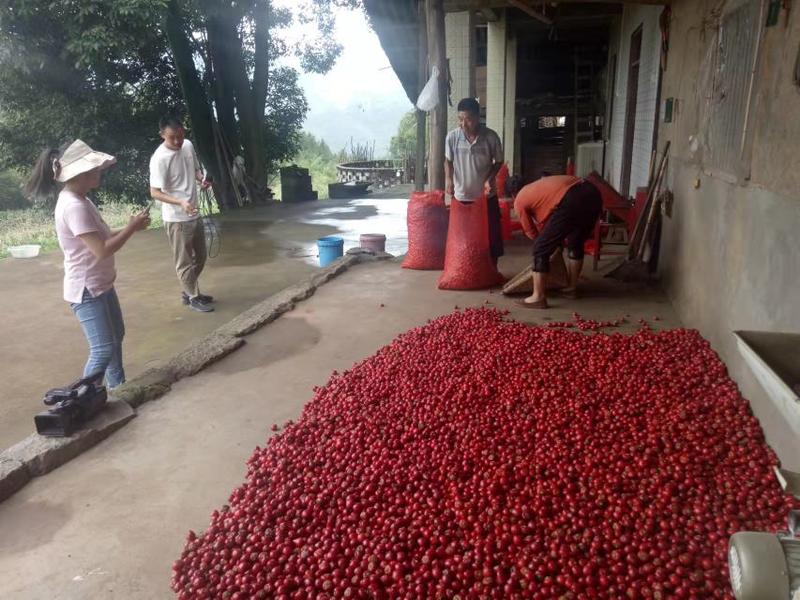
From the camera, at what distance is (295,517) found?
2.04 m

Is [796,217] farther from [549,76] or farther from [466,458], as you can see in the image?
[549,76]

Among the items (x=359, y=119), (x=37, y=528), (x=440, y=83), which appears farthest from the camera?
(x=359, y=119)

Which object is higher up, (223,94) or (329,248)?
(223,94)

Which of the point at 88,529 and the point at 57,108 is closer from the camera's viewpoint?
the point at 88,529

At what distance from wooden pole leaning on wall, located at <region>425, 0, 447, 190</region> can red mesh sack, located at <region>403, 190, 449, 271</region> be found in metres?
0.54

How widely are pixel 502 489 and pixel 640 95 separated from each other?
6.16 meters

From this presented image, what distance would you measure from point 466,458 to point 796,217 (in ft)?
5.08

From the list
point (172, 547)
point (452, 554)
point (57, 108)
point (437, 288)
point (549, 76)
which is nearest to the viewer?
point (452, 554)

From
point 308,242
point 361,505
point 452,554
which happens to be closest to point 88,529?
point 361,505

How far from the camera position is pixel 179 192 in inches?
185

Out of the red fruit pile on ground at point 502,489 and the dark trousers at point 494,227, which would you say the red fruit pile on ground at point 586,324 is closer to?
the red fruit pile on ground at point 502,489

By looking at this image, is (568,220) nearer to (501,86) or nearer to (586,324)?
(586,324)

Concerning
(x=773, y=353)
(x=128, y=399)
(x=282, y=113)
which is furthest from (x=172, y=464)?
(x=282, y=113)

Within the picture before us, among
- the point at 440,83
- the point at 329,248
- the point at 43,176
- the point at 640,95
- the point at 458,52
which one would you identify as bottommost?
the point at 329,248
